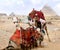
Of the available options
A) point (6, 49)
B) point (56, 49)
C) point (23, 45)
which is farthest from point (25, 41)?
point (56, 49)

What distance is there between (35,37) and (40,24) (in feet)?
3.63

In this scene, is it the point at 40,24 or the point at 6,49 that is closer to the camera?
the point at 6,49

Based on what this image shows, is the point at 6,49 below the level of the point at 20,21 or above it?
below

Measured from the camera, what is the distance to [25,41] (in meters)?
9.36

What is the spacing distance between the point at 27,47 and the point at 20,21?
1295 millimetres

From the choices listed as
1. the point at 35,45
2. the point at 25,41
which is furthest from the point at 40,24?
the point at 25,41

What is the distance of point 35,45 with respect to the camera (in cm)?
1023

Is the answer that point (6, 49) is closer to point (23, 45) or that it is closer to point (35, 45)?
point (23, 45)

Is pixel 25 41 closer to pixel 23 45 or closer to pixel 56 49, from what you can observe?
pixel 23 45

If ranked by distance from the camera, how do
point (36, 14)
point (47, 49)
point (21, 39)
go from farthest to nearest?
1. point (36, 14)
2. point (47, 49)
3. point (21, 39)

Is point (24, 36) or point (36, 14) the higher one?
point (36, 14)

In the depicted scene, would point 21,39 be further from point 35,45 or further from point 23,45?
point 35,45

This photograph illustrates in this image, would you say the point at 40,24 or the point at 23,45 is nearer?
the point at 23,45

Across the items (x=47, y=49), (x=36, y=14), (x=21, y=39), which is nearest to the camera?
(x=21, y=39)
